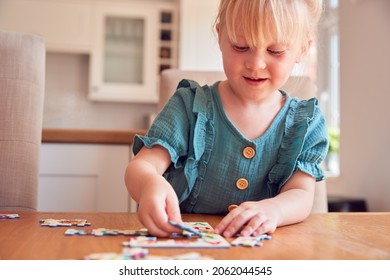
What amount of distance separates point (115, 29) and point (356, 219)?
4378mm

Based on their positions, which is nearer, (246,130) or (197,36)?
(246,130)

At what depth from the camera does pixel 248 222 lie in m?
0.75

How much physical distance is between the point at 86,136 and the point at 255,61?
0.99 m

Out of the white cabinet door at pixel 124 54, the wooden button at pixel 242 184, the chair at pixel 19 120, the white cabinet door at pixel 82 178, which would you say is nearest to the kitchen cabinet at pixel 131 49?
the white cabinet door at pixel 124 54

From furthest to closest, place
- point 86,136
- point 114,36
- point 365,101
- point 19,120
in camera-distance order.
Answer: point 114,36, point 365,101, point 86,136, point 19,120

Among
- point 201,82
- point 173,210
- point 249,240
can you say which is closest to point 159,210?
point 173,210

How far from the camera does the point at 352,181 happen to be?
10.7 feet

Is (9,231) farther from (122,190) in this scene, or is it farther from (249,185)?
(122,190)

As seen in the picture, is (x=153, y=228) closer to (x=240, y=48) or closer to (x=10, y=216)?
(x=10, y=216)

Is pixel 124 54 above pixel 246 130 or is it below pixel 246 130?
above

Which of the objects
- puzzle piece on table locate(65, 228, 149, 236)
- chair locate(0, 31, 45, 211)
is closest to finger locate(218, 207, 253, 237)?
puzzle piece on table locate(65, 228, 149, 236)

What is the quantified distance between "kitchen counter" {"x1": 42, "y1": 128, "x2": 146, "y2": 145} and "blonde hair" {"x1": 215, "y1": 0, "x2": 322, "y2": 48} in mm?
859
